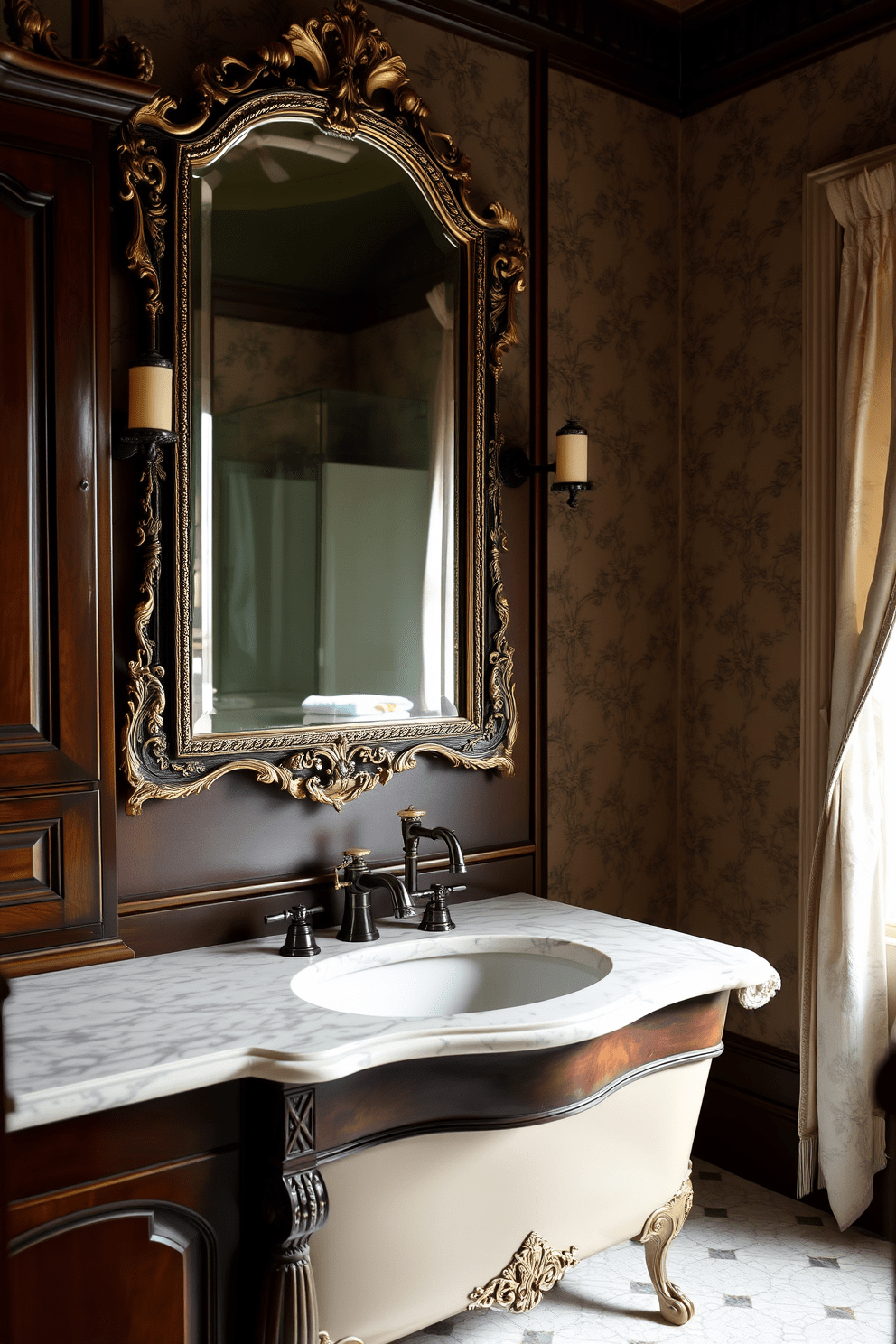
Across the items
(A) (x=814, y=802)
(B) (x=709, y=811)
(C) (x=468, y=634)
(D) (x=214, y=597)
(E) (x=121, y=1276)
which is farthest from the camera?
(B) (x=709, y=811)

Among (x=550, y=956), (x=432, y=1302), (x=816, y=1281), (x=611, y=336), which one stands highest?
(x=611, y=336)

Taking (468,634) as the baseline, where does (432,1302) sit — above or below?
below

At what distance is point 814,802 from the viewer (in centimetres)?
254

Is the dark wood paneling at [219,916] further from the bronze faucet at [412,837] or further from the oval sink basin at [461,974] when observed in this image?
the oval sink basin at [461,974]

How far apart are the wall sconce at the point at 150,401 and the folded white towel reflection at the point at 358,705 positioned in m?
0.57

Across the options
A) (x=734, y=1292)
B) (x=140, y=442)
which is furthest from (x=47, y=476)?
(x=734, y=1292)

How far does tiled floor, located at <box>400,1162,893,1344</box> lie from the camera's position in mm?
2043

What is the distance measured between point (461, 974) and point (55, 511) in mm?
1087

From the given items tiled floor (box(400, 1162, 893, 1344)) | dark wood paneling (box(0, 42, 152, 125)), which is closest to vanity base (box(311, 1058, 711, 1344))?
tiled floor (box(400, 1162, 893, 1344))

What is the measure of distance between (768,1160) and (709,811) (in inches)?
32.3

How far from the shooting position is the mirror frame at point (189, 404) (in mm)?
1922

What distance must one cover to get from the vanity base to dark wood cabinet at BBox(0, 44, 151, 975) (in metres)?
0.58

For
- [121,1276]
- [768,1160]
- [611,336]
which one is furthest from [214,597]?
[768,1160]

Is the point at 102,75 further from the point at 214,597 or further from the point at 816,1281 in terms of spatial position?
the point at 816,1281
